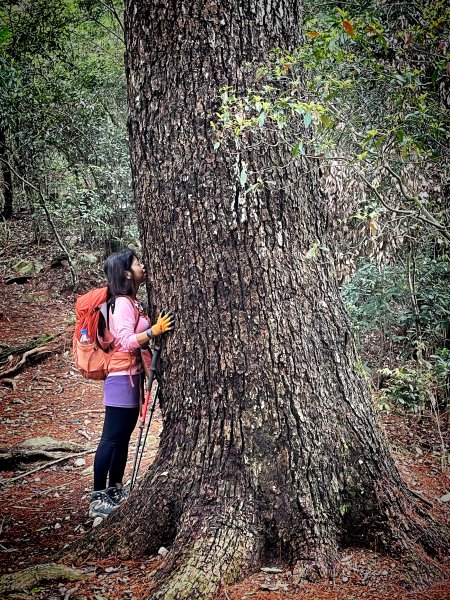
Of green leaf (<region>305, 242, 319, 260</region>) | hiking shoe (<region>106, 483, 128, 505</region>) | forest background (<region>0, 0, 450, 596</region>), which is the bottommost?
hiking shoe (<region>106, 483, 128, 505</region>)

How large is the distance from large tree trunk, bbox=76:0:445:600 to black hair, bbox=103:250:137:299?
36.5 inches

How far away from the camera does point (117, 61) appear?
1373 cm

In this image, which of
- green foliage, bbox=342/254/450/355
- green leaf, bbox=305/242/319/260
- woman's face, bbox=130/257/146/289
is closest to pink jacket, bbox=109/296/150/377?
woman's face, bbox=130/257/146/289

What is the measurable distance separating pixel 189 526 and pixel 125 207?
10.9 m

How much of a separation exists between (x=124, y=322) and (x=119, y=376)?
0.46 meters

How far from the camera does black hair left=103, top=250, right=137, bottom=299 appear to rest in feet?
13.4

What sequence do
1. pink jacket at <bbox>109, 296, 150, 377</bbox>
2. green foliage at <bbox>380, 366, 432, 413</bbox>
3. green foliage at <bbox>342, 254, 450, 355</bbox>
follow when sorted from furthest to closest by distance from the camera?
green foliage at <bbox>342, 254, 450, 355</bbox> < green foliage at <bbox>380, 366, 432, 413</bbox> < pink jacket at <bbox>109, 296, 150, 377</bbox>

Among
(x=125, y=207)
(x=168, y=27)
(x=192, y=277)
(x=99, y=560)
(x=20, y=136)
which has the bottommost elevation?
(x=99, y=560)

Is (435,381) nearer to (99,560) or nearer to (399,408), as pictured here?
(399,408)

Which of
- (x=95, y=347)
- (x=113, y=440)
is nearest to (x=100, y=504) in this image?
(x=113, y=440)

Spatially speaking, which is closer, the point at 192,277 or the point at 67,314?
the point at 192,277

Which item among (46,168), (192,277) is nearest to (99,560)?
(192,277)

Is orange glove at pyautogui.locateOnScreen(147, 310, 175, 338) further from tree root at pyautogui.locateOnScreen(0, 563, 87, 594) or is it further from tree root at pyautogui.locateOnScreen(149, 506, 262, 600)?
tree root at pyautogui.locateOnScreen(0, 563, 87, 594)

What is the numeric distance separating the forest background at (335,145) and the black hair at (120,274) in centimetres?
138
